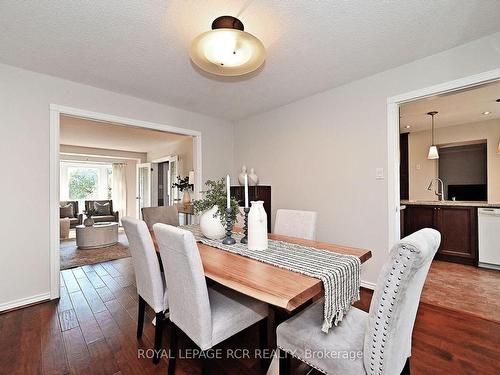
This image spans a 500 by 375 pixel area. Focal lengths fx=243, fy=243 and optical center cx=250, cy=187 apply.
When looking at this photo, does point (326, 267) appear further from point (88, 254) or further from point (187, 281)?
point (88, 254)

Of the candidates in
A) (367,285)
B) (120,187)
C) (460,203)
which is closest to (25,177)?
(367,285)

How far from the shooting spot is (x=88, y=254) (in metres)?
4.19

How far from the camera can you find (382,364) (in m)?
0.90

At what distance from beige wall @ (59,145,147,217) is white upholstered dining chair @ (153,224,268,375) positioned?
686 cm

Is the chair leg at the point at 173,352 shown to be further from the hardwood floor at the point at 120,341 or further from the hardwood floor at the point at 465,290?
the hardwood floor at the point at 465,290

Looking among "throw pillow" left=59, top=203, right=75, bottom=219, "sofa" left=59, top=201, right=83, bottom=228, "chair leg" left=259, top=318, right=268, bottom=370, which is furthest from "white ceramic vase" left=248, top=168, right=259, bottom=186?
"throw pillow" left=59, top=203, right=75, bottom=219

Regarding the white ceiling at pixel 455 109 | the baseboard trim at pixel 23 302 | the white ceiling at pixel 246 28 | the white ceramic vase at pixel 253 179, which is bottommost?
the baseboard trim at pixel 23 302

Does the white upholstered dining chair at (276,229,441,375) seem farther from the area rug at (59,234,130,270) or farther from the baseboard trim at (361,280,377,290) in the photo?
the area rug at (59,234,130,270)

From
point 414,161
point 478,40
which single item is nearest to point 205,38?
point 478,40

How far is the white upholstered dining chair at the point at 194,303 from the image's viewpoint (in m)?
1.14

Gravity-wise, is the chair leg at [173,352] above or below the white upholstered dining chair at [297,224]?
below

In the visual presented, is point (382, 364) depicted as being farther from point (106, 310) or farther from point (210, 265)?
point (106, 310)

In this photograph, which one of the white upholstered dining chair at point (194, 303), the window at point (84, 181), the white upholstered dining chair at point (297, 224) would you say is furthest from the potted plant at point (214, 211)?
the window at point (84, 181)

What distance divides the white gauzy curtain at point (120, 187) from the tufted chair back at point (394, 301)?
838 centimetres
